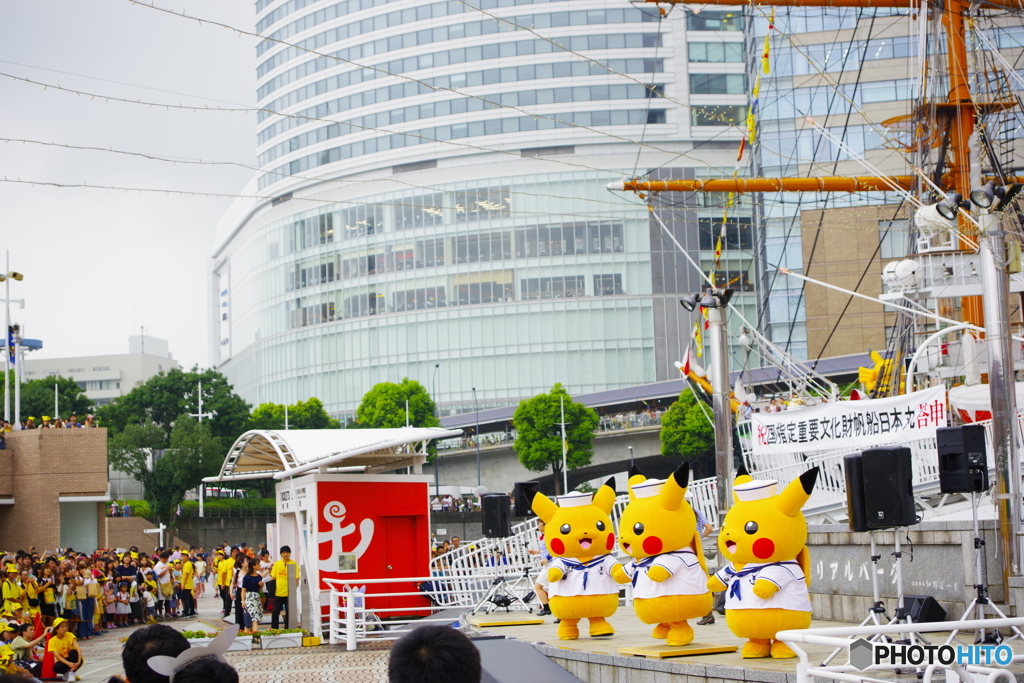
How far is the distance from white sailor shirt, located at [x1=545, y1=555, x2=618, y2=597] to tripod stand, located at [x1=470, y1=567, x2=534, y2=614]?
5821mm

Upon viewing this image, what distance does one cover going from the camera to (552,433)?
6266cm

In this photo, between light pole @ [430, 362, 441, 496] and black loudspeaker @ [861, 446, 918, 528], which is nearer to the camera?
black loudspeaker @ [861, 446, 918, 528]

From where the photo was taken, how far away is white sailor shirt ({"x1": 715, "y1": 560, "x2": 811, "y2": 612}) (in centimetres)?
966

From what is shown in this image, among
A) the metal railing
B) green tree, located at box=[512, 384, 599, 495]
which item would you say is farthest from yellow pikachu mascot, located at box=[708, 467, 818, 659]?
green tree, located at box=[512, 384, 599, 495]

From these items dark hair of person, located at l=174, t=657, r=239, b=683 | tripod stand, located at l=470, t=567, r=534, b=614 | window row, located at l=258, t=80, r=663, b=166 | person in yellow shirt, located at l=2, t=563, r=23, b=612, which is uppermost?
window row, located at l=258, t=80, r=663, b=166

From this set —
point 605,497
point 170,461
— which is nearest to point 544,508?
point 605,497

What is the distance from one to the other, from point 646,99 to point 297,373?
112 ft

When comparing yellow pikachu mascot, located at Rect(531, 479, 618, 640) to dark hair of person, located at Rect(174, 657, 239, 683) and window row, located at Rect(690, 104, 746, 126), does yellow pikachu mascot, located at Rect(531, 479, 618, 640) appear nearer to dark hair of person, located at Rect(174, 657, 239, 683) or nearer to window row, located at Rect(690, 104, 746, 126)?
dark hair of person, located at Rect(174, 657, 239, 683)

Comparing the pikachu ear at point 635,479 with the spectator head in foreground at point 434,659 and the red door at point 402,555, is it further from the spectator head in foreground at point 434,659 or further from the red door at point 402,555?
the red door at point 402,555

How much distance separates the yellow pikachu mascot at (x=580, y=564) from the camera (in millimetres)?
12305

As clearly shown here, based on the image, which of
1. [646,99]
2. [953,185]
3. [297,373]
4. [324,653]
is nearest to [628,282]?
[646,99]

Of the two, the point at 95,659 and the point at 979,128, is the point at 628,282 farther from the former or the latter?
the point at 95,659

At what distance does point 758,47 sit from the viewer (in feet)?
229

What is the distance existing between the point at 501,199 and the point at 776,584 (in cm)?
6829
